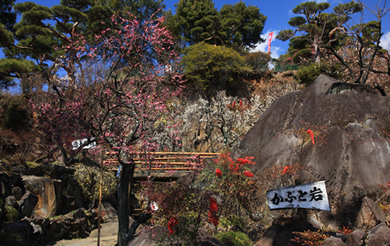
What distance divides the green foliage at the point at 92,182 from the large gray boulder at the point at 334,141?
21.9 ft

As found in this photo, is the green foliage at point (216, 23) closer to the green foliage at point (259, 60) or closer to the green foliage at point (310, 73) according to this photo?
the green foliage at point (259, 60)

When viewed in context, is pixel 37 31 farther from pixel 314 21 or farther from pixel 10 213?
pixel 314 21

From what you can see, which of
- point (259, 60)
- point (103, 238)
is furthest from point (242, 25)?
point (103, 238)

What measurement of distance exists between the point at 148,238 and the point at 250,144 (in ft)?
24.4

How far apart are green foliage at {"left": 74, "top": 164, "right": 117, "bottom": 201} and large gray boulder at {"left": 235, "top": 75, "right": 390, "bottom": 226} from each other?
668cm

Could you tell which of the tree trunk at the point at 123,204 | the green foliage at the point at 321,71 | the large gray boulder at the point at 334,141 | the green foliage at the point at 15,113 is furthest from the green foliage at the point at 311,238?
the green foliage at the point at 321,71

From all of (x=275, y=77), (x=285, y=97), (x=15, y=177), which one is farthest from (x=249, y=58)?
(x=15, y=177)

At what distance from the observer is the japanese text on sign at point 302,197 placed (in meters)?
5.32

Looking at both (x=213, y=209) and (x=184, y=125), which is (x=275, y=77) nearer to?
(x=184, y=125)

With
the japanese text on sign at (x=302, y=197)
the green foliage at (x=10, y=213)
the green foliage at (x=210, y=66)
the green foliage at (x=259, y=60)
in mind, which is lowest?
the green foliage at (x=10, y=213)

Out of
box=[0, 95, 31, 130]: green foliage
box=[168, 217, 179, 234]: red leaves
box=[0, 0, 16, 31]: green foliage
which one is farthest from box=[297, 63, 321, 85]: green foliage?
box=[0, 0, 16, 31]: green foliage

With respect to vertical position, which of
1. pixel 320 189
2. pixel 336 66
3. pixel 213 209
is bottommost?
pixel 213 209

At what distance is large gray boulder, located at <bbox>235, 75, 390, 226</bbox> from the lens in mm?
8156

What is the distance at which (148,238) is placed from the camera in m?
6.39
